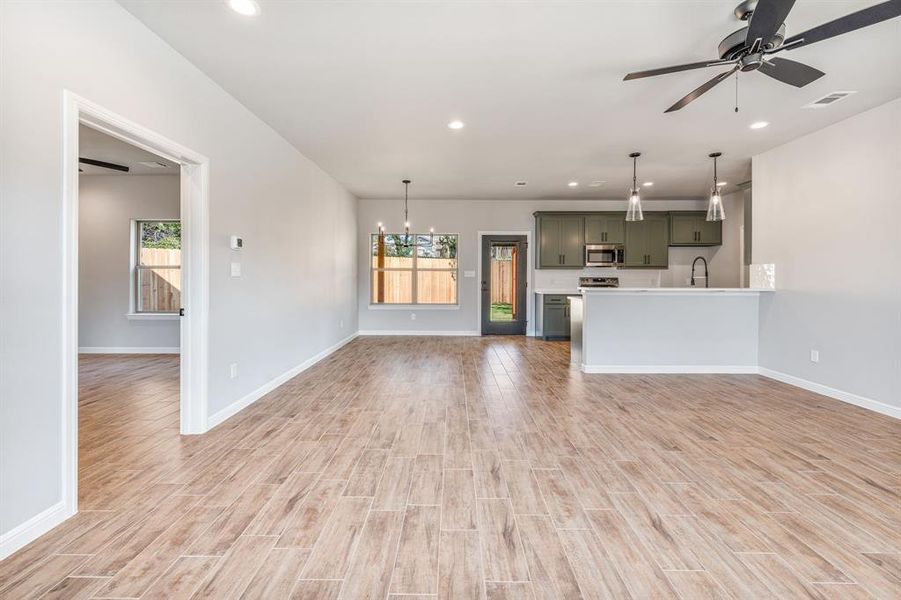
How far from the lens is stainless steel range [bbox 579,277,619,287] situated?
7.97 metres

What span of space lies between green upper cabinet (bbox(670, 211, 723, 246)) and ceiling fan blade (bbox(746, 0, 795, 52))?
20.1 ft

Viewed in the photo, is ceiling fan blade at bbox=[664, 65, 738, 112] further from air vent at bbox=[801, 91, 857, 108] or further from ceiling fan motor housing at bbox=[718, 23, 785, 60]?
air vent at bbox=[801, 91, 857, 108]

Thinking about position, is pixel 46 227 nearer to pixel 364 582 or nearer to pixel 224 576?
pixel 224 576

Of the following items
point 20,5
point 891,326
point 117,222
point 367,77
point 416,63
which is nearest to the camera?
point 20,5

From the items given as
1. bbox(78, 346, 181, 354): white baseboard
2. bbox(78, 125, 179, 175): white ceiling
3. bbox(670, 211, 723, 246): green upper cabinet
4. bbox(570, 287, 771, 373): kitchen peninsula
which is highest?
bbox(78, 125, 179, 175): white ceiling

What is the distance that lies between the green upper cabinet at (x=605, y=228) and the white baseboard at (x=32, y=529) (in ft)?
25.5

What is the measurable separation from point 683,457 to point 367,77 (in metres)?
3.57

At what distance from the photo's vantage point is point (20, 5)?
1.82m

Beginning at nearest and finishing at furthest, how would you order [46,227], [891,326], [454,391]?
[46,227] → [891,326] → [454,391]

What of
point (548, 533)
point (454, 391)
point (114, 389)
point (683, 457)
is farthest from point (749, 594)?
point (114, 389)

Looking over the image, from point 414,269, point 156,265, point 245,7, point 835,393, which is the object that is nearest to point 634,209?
point 835,393

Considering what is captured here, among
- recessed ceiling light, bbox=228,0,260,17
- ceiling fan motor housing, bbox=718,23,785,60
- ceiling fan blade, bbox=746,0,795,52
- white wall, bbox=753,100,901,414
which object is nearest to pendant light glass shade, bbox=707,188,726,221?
white wall, bbox=753,100,901,414

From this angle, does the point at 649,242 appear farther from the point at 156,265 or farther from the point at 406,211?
the point at 156,265

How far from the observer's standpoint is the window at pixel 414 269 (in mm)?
8406
